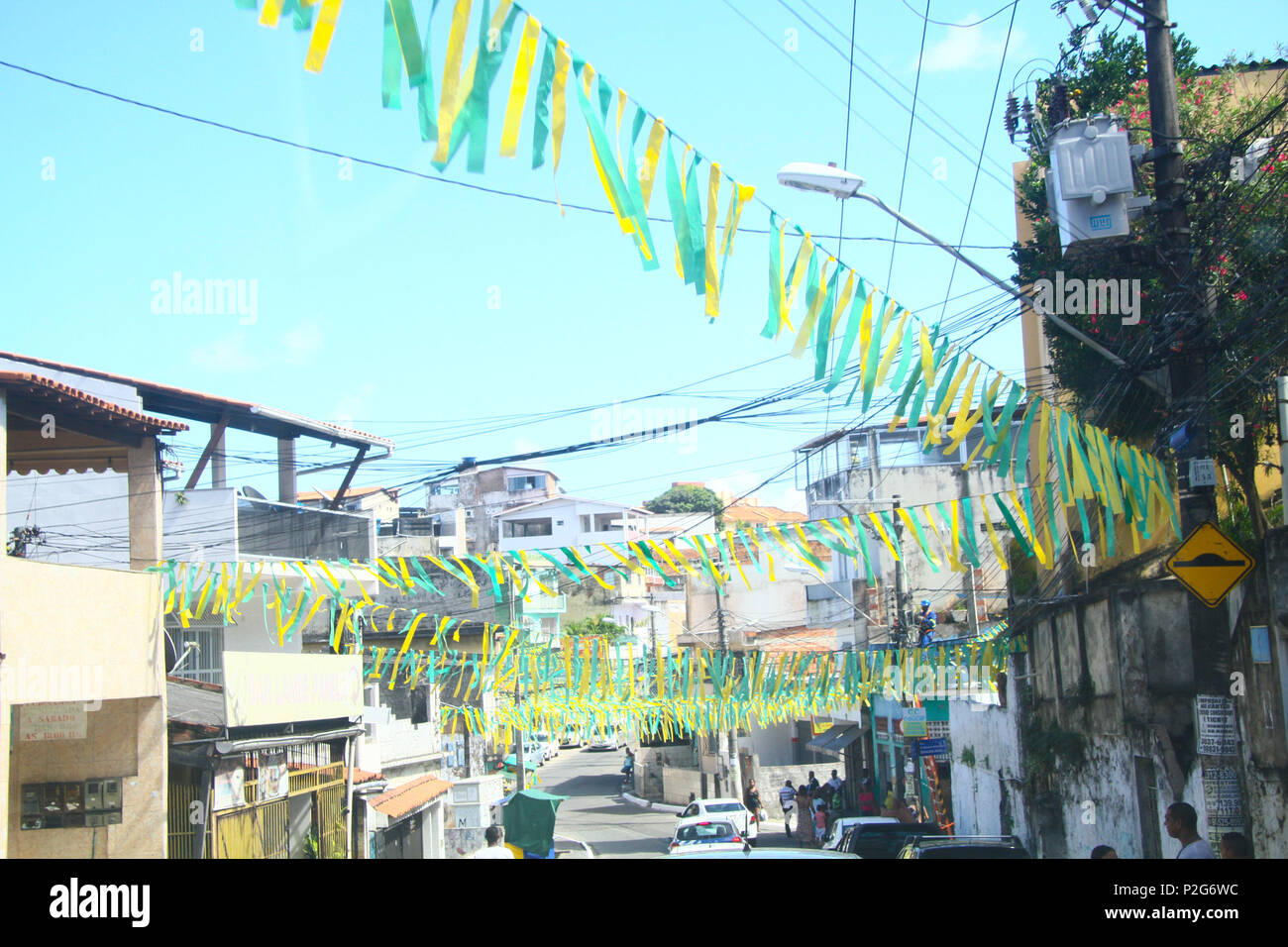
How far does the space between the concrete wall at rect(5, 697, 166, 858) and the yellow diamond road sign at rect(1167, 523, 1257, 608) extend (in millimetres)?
10959

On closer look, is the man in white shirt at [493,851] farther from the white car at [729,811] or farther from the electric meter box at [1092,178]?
the white car at [729,811]

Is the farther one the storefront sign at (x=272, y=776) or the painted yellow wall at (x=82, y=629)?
the storefront sign at (x=272, y=776)

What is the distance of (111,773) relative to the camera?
40.9ft

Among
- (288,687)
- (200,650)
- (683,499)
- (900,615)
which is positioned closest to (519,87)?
(288,687)

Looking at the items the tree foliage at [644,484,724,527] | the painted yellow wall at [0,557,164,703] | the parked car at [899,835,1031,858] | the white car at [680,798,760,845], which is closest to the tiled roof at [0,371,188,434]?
the painted yellow wall at [0,557,164,703]

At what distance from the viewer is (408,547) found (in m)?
41.1

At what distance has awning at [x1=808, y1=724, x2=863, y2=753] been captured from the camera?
32.5 m

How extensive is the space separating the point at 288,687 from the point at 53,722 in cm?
362

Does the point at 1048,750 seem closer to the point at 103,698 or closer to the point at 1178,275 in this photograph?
the point at 1178,275

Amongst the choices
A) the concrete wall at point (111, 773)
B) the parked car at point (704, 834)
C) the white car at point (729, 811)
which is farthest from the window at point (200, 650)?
the white car at point (729, 811)

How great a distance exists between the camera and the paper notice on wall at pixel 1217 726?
888 centimetres

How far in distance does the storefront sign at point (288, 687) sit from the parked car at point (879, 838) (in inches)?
318
